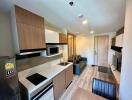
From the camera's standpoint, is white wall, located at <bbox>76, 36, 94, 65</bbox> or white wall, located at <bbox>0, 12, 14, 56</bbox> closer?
white wall, located at <bbox>0, 12, 14, 56</bbox>

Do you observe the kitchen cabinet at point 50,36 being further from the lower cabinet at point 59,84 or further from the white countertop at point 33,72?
the lower cabinet at point 59,84

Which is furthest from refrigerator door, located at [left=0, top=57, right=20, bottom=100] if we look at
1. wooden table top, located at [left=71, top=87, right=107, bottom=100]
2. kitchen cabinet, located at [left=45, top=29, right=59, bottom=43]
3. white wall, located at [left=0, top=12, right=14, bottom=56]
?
kitchen cabinet, located at [left=45, top=29, right=59, bottom=43]

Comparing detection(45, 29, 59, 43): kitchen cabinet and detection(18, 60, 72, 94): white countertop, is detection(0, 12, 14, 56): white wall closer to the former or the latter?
detection(18, 60, 72, 94): white countertop

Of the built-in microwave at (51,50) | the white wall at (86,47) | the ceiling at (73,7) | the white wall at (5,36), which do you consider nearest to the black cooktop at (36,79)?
the built-in microwave at (51,50)

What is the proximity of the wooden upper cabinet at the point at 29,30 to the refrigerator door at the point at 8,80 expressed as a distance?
0.46 meters

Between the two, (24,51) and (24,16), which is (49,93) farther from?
(24,16)

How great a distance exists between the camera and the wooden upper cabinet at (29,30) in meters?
1.50

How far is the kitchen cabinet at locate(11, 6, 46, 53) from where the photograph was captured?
1.48 m

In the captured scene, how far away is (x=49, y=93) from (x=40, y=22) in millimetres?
1852

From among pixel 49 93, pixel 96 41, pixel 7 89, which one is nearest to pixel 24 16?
pixel 7 89

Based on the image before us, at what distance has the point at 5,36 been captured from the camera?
5.42 ft

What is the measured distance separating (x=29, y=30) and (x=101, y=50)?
522 cm

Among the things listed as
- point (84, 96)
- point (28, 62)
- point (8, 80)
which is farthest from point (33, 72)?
point (84, 96)

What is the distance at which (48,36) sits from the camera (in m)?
2.31
